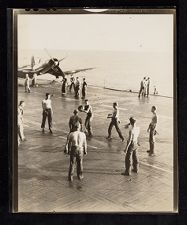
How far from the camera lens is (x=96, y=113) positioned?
3.04 ft

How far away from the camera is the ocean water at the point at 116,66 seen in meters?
0.92

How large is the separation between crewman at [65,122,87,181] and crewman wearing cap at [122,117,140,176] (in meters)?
0.11

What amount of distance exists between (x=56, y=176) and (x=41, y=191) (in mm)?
54

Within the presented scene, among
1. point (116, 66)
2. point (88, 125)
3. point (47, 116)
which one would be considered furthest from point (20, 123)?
point (116, 66)

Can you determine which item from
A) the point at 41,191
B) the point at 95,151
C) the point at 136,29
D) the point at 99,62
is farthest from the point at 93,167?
the point at 136,29

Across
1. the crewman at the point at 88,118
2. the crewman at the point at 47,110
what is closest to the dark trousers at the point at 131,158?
the crewman at the point at 88,118

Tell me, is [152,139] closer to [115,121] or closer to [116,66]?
[115,121]

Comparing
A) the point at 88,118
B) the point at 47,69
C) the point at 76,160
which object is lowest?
the point at 76,160

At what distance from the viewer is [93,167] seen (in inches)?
36.3

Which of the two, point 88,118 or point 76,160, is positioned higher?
point 88,118

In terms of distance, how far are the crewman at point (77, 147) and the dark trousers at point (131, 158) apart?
0.11 metres

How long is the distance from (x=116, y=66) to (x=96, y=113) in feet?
0.42

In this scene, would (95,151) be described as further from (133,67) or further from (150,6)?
(150,6)

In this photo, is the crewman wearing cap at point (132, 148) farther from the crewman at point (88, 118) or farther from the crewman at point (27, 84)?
the crewman at point (27, 84)
